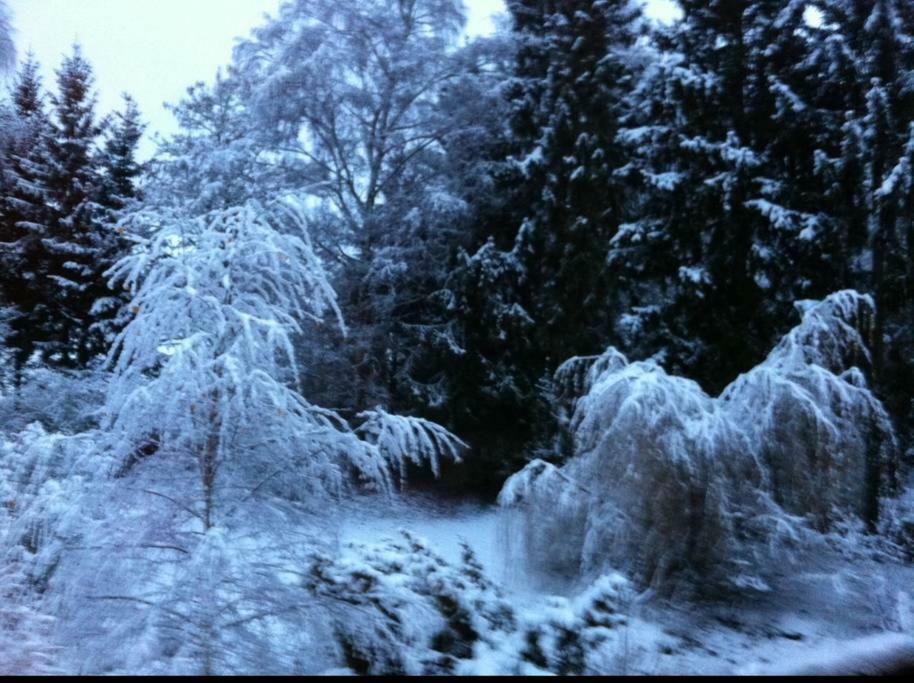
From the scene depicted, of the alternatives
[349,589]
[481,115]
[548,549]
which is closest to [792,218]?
[481,115]

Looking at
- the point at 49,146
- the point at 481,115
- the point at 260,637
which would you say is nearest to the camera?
the point at 260,637

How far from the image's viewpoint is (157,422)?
4.39 meters

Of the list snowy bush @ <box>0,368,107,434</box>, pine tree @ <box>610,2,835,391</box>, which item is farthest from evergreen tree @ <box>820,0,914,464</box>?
snowy bush @ <box>0,368,107,434</box>

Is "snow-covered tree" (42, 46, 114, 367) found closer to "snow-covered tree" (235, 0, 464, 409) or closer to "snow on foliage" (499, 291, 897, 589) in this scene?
"snow-covered tree" (235, 0, 464, 409)

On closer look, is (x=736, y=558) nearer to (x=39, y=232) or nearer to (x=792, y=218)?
(x=792, y=218)

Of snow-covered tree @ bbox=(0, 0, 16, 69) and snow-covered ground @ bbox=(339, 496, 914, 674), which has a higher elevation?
snow-covered tree @ bbox=(0, 0, 16, 69)

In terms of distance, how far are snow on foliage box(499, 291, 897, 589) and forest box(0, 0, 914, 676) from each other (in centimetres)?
3

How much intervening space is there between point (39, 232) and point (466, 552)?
13820 millimetres

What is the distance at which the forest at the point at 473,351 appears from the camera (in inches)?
170

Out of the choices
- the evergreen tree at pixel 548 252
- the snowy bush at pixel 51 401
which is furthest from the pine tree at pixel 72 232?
the evergreen tree at pixel 548 252

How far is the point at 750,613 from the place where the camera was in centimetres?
612

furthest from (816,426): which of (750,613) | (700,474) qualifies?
(750,613)

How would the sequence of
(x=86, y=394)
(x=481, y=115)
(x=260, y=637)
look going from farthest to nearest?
(x=481, y=115), (x=86, y=394), (x=260, y=637)

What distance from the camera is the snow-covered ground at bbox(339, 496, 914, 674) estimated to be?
4.59 m
